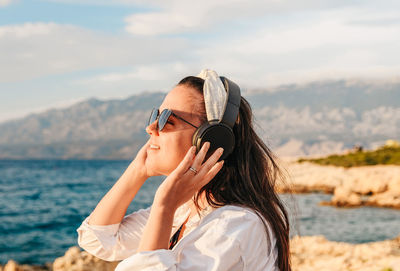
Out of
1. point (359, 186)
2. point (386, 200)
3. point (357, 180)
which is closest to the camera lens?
point (386, 200)

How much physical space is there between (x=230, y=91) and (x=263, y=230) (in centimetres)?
57

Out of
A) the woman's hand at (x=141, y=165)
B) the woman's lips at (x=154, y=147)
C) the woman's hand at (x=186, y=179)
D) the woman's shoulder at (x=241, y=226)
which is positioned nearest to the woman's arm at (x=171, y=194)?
the woman's hand at (x=186, y=179)

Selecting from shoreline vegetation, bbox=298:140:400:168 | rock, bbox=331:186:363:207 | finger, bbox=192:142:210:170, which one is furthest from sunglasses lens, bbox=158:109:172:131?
shoreline vegetation, bbox=298:140:400:168

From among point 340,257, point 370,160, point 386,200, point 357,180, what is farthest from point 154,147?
point 370,160

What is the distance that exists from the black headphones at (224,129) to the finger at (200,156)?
0.04 metres

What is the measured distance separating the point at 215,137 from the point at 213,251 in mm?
460

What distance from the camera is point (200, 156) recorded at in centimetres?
173

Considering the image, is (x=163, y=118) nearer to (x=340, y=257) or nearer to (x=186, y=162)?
(x=186, y=162)

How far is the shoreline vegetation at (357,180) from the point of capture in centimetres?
2284

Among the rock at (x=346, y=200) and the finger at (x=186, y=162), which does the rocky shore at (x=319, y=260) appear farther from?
the rock at (x=346, y=200)

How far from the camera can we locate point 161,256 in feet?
4.99

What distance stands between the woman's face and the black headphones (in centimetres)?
7

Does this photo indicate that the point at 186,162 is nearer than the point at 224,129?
Yes

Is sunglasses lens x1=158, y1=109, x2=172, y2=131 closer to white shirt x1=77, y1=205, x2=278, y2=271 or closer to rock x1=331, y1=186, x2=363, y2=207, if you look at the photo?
Result: white shirt x1=77, y1=205, x2=278, y2=271
